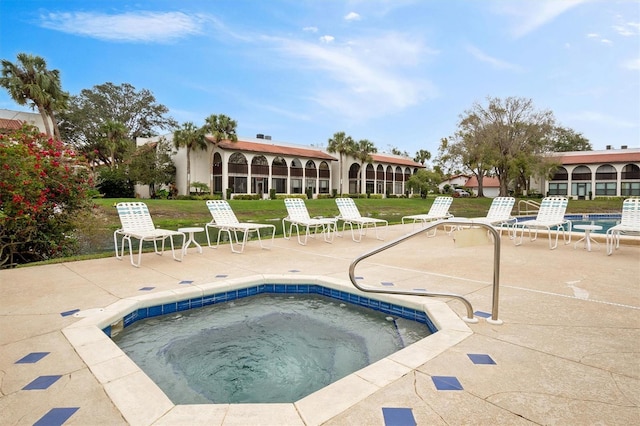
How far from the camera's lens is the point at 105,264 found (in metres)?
5.98

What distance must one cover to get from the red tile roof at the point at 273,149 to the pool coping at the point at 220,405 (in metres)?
29.2

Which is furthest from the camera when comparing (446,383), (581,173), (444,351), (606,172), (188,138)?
(581,173)

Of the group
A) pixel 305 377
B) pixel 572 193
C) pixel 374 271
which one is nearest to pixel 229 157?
pixel 374 271

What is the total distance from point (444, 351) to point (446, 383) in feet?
1.57

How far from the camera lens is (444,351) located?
2725 millimetres

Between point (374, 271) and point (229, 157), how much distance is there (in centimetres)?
2852

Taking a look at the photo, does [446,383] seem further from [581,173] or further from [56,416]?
[581,173]

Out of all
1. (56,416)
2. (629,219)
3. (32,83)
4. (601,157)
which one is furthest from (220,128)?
(601,157)

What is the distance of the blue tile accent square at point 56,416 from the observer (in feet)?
6.14

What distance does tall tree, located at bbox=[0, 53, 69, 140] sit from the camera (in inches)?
931

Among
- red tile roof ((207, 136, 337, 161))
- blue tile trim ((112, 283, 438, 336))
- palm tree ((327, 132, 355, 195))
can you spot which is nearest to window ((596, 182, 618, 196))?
palm tree ((327, 132, 355, 195))

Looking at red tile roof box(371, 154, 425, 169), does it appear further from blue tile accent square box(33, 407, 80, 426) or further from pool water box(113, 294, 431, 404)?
blue tile accent square box(33, 407, 80, 426)

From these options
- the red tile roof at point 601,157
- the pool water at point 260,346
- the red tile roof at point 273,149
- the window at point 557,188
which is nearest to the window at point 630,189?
the red tile roof at point 601,157

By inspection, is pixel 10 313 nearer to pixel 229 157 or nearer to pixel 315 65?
pixel 315 65
